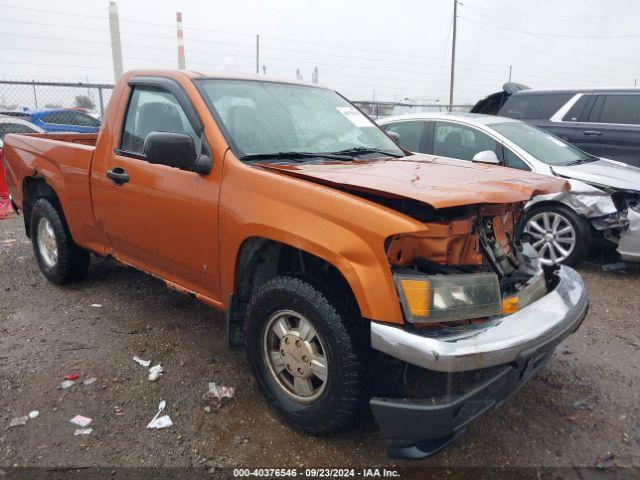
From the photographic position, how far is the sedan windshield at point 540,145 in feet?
18.1

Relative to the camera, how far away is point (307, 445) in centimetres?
256

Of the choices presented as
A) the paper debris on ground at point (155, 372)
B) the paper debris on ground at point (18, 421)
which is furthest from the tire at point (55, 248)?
the paper debris on ground at point (18, 421)

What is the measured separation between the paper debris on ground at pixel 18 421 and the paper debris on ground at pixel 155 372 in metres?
0.68

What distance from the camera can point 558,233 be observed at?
16.9 ft

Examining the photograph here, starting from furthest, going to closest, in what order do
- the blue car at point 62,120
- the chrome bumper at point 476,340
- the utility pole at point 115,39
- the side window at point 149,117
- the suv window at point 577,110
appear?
the utility pole at point 115,39, the blue car at point 62,120, the suv window at point 577,110, the side window at point 149,117, the chrome bumper at point 476,340

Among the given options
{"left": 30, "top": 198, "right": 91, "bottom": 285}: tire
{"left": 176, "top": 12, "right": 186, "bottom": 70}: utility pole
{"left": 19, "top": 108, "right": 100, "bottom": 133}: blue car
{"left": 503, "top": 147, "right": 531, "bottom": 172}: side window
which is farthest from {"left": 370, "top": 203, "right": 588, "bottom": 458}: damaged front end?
{"left": 176, "top": 12, "right": 186, "bottom": 70}: utility pole

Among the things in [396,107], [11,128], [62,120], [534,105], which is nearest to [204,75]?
[534,105]

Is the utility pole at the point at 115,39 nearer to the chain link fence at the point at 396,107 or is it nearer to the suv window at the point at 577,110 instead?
the chain link fence at the point at 396,107

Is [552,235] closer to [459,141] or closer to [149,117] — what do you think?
[459,141]

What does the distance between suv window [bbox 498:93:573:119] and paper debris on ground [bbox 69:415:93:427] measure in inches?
282

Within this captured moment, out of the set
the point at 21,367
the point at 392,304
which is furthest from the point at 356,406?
the point at 21,367

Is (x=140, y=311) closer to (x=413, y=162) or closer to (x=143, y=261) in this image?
(x=143, y=261)

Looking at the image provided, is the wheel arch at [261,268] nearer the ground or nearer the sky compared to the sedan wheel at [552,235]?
nearer the sky

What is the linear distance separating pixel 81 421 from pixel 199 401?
0.62 m
